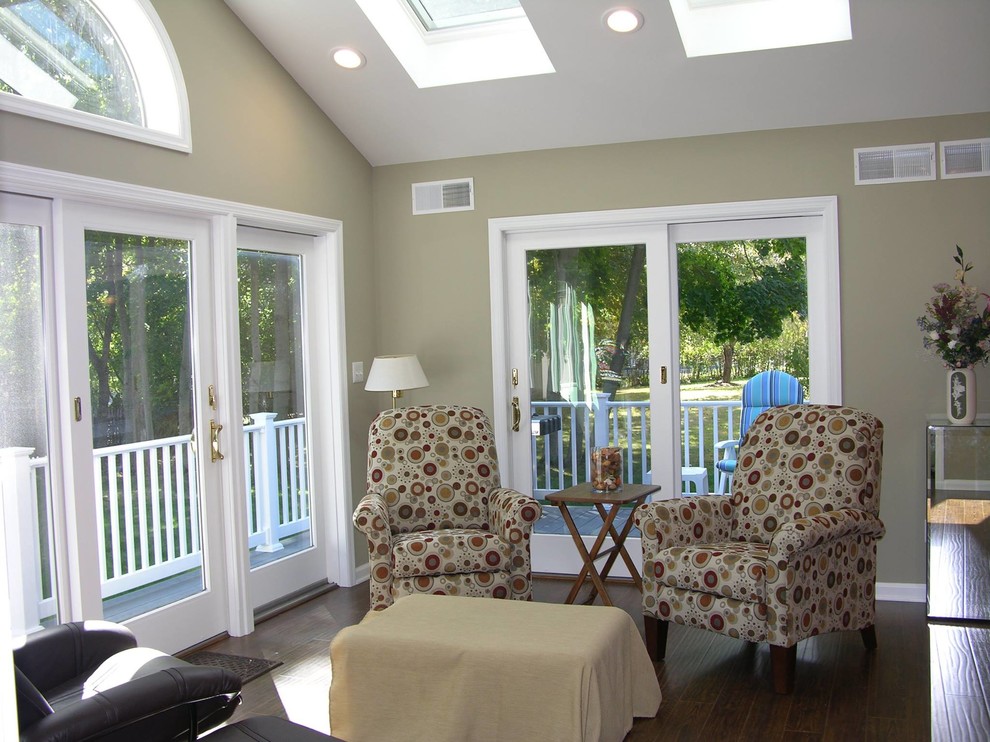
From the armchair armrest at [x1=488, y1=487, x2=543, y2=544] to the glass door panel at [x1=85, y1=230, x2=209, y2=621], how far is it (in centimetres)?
140

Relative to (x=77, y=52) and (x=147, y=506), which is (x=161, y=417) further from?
(x=77, y=52)

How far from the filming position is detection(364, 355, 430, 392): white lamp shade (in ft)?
15.8

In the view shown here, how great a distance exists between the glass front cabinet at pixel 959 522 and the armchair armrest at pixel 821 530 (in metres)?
0.58

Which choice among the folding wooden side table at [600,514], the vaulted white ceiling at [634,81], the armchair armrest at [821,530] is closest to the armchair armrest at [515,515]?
the folding wooden side table at [600,514]

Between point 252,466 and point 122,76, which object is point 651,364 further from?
point 122,76

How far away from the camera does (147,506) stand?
3.88 metres

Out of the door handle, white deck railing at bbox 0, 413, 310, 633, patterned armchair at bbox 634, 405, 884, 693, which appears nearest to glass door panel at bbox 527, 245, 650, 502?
patterned armchair at bbox 634, 405, 884, 693

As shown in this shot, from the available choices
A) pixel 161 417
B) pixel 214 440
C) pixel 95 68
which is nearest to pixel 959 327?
pixel 214 440

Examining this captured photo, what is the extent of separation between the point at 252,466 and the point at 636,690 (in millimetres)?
2327

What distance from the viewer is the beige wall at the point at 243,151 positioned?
11.3 feet

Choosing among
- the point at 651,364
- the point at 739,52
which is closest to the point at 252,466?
the point at 651,364

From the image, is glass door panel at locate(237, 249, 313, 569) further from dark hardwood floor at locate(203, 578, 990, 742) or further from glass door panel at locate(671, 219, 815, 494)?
glass door panel at locate(671, 219, 815, 494)

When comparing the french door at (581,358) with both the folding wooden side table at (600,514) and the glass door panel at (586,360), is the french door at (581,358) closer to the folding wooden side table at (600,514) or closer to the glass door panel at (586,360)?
the glass door panel at (586,360)

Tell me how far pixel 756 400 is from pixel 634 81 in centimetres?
186
